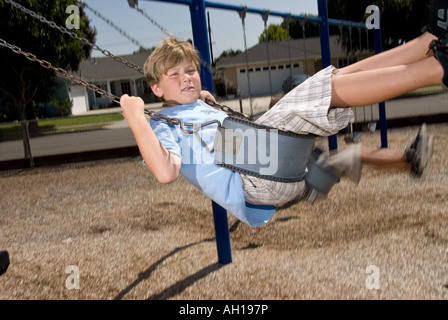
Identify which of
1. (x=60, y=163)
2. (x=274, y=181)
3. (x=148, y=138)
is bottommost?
(x=60, y=163)

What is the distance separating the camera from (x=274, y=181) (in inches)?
71.6

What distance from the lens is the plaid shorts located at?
1.67m

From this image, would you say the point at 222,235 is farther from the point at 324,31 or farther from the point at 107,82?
the point at 107,82

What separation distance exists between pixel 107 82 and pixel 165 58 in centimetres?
3261

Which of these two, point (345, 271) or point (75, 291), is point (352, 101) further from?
point (75, 291)

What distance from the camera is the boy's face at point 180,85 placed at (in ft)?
6.41

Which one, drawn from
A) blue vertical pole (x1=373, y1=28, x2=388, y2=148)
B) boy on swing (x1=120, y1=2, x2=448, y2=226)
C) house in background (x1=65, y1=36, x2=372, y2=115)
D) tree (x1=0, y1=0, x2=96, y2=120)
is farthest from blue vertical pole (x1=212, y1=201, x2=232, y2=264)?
house in background (x1=65, y1=36, x2=372, y2=115)

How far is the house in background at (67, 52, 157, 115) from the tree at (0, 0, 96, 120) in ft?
50.4

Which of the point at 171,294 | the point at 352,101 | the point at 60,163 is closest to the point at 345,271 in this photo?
the point at 171,294

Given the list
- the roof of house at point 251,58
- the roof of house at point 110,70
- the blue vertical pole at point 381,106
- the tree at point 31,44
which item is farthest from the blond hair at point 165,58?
the roof of house at point 110,70

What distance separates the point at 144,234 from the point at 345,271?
177cm

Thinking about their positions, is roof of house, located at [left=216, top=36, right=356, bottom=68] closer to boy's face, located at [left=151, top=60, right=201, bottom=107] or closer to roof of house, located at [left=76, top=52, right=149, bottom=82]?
roof of house, located at [left=76, top=52, right=149, bottom=82]

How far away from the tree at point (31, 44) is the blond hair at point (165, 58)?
393 inches

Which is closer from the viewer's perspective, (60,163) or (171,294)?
(171,294)
